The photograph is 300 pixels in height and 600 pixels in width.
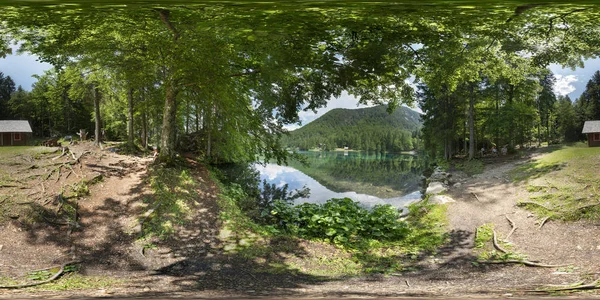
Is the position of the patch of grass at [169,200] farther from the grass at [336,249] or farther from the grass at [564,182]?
the grass at [564,182]

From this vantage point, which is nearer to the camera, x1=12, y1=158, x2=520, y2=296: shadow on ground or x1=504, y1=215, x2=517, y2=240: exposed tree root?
x1=12, y1=158, x2=520, y2=296: shadow on ground

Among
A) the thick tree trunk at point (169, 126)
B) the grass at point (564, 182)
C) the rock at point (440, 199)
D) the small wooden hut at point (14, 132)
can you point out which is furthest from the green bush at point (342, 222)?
the small wooden hut at point (14, 132)

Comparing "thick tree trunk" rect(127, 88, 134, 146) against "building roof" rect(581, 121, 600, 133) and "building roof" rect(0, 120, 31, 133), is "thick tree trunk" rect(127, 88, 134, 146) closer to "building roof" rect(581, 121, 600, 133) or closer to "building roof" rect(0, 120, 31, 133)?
"building roof" rect(0, 120, 31, 133)

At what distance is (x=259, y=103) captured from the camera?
220cm

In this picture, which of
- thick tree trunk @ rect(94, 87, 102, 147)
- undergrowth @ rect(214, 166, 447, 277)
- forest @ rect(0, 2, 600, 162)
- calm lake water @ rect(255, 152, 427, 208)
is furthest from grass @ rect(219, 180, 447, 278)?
thick tree trunk @ rect(94, 87, 102, 147)

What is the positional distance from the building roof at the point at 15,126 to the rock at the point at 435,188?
234 centimetres

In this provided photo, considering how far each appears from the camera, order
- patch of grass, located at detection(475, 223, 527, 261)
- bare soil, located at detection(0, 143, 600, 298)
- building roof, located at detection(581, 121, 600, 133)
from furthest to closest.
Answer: patch of grass, located at detection(475, 223, 527, 261)
building roof, located at detection(581, 121, 600, 133)
bare soil, located at detection(0, 143, 600, 298)

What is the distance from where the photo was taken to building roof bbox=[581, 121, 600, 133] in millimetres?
1654

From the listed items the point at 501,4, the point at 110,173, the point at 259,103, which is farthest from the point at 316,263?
the point at 501,4

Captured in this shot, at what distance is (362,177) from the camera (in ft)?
7.06

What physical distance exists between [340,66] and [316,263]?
1.10 meters

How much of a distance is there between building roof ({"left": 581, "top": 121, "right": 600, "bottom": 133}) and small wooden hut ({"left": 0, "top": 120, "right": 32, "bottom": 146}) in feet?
9.31

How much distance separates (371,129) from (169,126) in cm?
131

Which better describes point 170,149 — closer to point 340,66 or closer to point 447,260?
point 340,66
